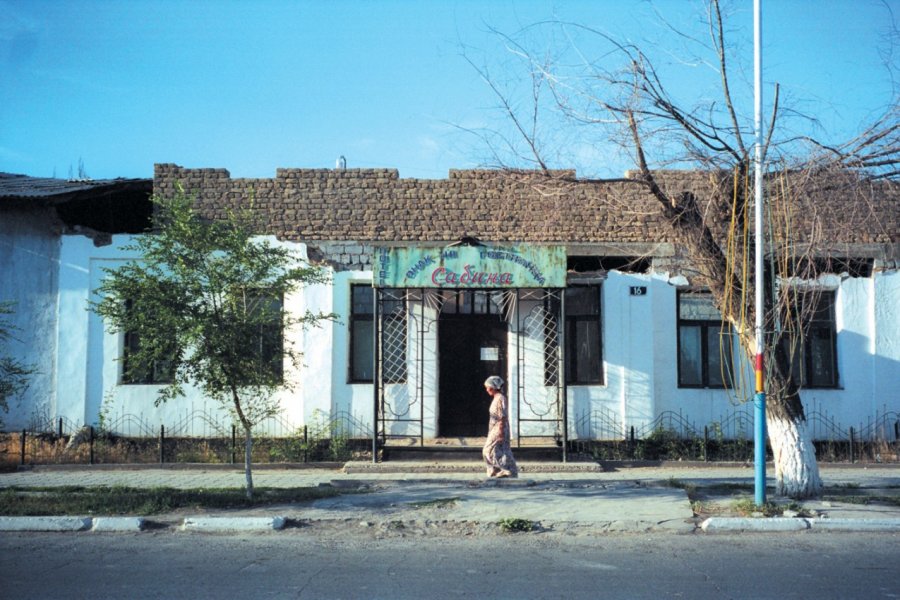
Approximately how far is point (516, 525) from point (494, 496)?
58.9 inches

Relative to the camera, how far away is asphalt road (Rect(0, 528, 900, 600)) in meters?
6.30

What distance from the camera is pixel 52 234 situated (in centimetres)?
1496

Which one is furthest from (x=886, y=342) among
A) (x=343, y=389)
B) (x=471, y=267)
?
(x=343, y=389)

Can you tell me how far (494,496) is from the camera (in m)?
10.4

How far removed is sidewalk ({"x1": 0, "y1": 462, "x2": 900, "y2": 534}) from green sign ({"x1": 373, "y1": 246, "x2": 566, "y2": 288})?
323 centimetres

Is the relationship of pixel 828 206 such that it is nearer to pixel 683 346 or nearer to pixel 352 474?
pixel 683 346

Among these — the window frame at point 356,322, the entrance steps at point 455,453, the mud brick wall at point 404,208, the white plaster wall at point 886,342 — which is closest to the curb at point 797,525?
the entrance steps at point 455,453

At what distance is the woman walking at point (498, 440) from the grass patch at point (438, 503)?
156cm

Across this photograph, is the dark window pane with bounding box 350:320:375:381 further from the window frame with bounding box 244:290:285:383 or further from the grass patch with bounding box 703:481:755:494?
the grass patch with bounding box 703:481:755:494

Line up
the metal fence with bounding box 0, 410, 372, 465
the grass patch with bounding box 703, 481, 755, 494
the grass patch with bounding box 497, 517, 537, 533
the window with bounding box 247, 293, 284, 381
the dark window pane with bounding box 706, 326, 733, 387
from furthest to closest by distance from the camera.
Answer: the dark window pane with bounding box 706, 326, 733, 387 → the metal fence with bounding box 0, 410, 372, 465 → the grass patch with bounding box 703, 481, 755, 494 → the window with bounding box 247, 293, 284, 381 → the grass patch with bounding box 497, 517, 537, 533

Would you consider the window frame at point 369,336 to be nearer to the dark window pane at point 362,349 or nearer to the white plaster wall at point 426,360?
the dark window pane at point 362,349

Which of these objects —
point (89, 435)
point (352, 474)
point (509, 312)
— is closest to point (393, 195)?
point (509, 312)

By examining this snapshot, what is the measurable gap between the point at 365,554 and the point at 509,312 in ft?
25.1

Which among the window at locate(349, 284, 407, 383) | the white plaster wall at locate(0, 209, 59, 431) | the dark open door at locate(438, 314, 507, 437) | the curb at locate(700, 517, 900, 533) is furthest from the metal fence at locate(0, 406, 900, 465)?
the curb at locate(700, 517, 900, 533)
